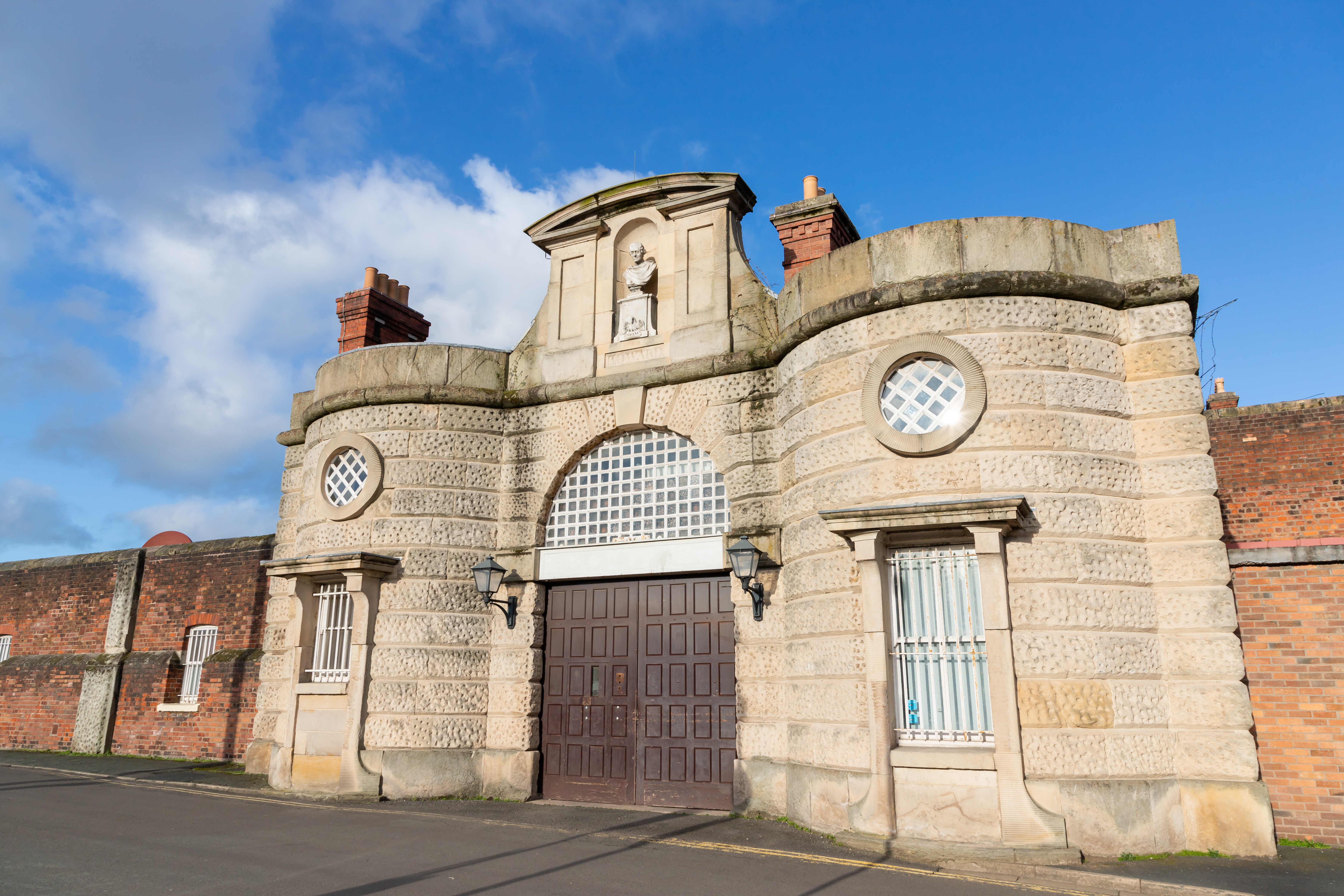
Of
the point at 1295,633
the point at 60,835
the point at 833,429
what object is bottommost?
the point at 60,835

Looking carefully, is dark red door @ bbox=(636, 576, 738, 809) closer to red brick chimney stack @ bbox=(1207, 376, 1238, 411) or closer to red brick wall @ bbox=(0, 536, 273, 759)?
red brick wall @ bbox=(0, 536, 273, 759)

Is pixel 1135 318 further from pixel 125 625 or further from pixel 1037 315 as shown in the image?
pixel 125 625

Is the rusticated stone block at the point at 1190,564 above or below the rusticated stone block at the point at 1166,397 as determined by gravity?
below

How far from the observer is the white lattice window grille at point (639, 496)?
11.6m

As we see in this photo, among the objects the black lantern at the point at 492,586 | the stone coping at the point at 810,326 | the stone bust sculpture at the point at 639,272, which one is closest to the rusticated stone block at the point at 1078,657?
the stone coping at the point at 810,326

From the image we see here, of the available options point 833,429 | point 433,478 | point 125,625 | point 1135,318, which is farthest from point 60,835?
point 1135,318

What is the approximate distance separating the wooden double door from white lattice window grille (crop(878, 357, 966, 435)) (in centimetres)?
318

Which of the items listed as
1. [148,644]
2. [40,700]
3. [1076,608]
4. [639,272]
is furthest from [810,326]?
[40,700]

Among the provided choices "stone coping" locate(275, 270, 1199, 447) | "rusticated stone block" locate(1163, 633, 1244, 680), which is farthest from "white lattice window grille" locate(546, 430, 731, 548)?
"rusticated stone block" locate(1163, 633, 1244, 680)

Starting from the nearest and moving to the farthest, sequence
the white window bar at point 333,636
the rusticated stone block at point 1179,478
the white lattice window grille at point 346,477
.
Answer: the rusticated stone block at point 1179,478, the white window bar at point 333,636, the white lattice window grille at point 346,477

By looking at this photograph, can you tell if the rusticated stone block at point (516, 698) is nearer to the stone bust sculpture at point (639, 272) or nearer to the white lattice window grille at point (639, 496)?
the white lattice window grille at point (639, 496)

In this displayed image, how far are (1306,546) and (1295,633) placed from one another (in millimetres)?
865

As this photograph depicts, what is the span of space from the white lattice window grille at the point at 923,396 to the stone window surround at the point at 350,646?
6.93 metres

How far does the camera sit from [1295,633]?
8727mm
